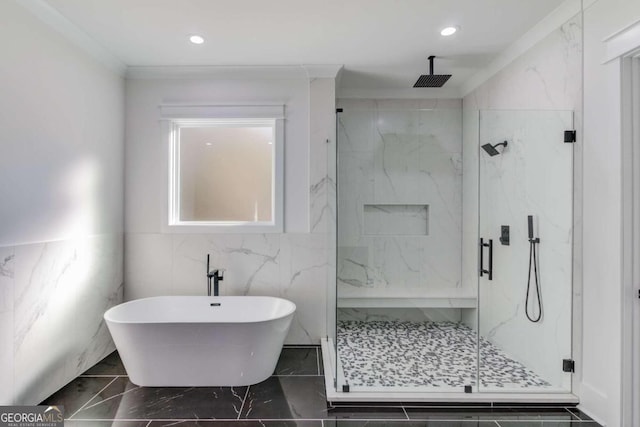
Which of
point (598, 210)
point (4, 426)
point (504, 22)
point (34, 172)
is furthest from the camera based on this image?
point (504, 22)

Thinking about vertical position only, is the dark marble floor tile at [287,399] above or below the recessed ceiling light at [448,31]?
below

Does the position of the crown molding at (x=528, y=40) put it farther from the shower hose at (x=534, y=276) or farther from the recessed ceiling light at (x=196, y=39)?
the recessed ceiling light at (x=196, y=39)

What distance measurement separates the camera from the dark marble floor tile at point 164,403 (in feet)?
7.47

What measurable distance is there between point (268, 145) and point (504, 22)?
219cm

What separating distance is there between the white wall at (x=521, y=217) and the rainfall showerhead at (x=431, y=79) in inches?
20.8

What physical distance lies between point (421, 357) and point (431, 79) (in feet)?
7.70

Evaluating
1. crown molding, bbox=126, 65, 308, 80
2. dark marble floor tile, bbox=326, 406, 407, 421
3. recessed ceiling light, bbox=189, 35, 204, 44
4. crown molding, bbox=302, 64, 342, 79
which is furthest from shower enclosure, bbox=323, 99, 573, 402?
recessed ceiling light, bbox=189, 35, 204, 44

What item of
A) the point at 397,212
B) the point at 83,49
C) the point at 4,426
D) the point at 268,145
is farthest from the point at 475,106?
the point at 4,426

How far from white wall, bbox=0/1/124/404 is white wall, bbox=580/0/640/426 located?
3.45 m

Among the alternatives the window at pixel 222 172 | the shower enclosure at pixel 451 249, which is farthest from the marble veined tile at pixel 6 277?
the shower enclosure at pixel 451 249

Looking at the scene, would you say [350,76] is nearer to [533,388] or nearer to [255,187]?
[255,187]

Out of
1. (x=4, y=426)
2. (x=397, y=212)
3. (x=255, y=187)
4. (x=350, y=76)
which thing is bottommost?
(x=4, y=426)

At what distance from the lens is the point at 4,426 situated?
2.02m

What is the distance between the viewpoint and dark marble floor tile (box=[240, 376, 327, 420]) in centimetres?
229
